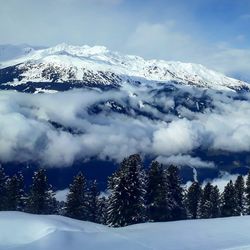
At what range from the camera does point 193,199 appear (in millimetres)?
82125

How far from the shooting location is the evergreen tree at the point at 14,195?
65875 millimetres

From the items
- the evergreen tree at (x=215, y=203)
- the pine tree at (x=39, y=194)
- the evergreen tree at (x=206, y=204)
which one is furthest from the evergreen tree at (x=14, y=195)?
the evergreen tree at (x=215, y=203)

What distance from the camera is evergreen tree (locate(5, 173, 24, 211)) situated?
65875 mm

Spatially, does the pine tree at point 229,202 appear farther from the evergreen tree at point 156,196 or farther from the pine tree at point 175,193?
the evergreen tree at point 156,196

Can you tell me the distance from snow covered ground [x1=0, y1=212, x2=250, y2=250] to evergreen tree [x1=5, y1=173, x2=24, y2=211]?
47.5 m

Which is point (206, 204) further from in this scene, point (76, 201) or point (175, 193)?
point (76, 201)

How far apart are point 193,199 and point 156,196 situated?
86.5ft

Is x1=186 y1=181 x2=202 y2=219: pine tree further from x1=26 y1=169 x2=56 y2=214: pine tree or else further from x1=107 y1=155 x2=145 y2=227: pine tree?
x1=107 y1=155 x2=145 y2=227: pine tree

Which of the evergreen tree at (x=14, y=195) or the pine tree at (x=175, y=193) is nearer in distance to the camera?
the pine tree at (x=175, y=193)

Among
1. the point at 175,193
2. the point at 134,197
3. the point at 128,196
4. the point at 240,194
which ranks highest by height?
the point at 240,194

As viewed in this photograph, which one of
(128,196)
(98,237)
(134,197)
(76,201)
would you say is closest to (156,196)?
(134,197)

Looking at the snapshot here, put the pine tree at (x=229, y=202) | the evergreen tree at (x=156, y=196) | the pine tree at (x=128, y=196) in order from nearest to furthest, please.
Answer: the pine tree at (x=128, y=196) → the evergreen tree at (x=156, y=196) → the pine tree at (x=229, y=202)

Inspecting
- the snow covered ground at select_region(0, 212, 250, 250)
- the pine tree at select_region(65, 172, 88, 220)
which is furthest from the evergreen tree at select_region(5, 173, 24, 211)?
the snow covered ground at select_region(0, 212, 250, 250)

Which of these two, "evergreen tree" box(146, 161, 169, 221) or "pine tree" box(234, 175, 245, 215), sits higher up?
"pine tree" box(234, 175, 245, 215)
